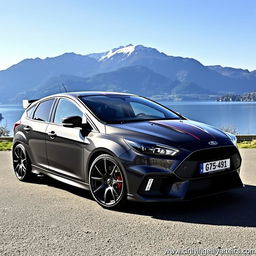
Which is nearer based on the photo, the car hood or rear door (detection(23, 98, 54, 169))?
the car hood

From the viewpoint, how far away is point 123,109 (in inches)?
214

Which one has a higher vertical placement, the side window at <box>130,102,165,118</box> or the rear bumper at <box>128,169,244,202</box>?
the side window at <box>130,102,165,118</box>

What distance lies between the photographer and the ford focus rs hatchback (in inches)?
165

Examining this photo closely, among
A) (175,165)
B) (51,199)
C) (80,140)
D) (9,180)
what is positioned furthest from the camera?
(9,180)

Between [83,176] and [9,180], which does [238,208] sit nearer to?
[83,176]

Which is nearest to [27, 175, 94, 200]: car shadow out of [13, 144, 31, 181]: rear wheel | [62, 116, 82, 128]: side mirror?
[13, 144, 31, 181]: rear wheel

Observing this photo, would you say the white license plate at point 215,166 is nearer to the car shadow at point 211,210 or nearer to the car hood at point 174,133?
the car hood at point 174,133

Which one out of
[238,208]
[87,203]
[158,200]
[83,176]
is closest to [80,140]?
[83,176]

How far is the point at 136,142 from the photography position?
431cm

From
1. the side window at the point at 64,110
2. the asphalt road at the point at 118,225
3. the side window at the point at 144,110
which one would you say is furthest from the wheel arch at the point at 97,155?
the side window at the point at 144,110

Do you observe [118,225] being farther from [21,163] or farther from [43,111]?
[21,163]

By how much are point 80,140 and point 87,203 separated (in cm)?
85

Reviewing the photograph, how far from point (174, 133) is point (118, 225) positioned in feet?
4.13

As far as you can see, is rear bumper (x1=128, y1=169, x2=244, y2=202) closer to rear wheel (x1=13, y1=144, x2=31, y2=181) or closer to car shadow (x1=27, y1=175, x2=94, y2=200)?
car shadow (x1=27, y1=175, x2=94, y2=200)
